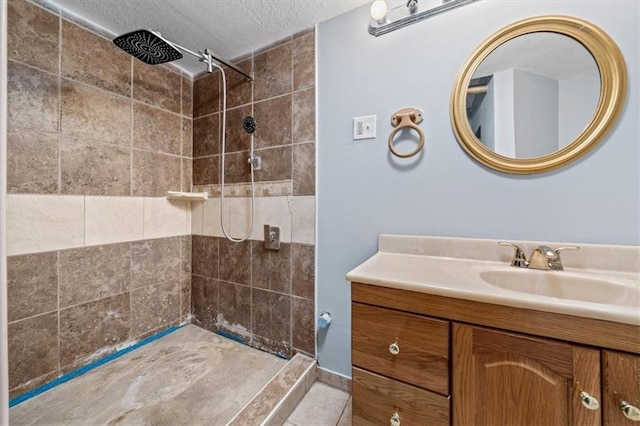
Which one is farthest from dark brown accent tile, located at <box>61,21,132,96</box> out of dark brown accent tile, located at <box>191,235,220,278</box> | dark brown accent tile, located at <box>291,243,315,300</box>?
dark brown accent tile, located at <box>291,243,315,300</box>

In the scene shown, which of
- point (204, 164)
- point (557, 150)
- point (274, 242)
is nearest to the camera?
point (557, 150)

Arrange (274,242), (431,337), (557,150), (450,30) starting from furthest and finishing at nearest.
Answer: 1. (274,242)
2. (450,30)
3. (557,150)
4. (431,337)

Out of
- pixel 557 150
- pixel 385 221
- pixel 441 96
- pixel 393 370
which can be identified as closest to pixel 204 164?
pixel 385 221

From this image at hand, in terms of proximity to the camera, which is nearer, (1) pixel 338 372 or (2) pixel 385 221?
(2) pixel 385 221

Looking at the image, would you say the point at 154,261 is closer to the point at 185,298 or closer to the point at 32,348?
the point at 185,298

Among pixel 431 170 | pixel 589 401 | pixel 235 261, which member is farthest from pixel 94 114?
pixel 589 401

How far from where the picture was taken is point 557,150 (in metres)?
0.87

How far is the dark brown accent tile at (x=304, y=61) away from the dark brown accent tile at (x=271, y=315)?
4.07 ft

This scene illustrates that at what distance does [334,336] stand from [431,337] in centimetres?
75

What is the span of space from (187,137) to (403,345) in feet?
6.35

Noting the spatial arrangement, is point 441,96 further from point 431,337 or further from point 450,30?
point 431,337

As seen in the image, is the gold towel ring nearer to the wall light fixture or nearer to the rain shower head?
the wall light fixture

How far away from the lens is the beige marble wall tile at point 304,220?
1.35m

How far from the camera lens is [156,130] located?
163 centimetres
